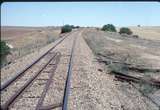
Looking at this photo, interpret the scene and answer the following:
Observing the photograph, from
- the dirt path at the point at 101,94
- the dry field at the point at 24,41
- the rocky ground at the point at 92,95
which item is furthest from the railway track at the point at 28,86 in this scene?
the dry field at the point at 24,41

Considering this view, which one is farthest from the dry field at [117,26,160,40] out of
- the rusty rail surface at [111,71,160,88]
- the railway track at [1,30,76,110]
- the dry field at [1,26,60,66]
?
the railway track at [1,30,76,110]

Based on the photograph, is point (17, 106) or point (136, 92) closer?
point (17, 106)

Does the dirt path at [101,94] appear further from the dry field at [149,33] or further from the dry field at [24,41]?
the dry field at [149,33]

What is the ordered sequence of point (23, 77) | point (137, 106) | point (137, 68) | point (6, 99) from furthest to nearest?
point (137, 68)
point (23, 77)
point (137, 106)
point (6, 99)

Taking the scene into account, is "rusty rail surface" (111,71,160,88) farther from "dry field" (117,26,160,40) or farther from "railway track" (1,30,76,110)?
"dry field" (117,26,160,40)

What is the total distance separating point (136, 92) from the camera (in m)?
11.9

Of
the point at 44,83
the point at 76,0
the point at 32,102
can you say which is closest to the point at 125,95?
the point at 44,83

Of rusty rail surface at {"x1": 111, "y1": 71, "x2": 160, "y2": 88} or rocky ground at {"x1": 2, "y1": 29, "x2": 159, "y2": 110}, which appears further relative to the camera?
rusty rail surface at {"x1": 111, "y1": 71, "x2": 160, "y2": 88}

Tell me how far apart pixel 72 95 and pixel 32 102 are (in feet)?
4.28

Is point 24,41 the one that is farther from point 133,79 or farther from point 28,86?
point 28,86

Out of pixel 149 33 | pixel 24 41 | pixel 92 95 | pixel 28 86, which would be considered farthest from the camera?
pixel 149 33

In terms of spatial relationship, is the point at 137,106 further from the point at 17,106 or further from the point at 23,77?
the point at 23,77

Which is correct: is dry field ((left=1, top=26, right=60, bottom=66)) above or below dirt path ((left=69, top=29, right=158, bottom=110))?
below

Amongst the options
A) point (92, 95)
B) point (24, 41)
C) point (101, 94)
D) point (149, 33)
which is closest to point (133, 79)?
point (101, 94)
